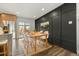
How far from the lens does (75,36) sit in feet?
9.80

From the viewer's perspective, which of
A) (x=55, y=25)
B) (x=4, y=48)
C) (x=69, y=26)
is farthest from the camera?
(x=55, y=25)

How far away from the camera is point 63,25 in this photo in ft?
11.8

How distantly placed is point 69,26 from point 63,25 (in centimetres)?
36

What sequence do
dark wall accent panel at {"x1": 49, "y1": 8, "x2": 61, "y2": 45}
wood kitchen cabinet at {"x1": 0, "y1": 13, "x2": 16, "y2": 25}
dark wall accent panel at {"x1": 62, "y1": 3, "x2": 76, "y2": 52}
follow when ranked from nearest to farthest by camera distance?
dark wall accent panel at {"x1": 62, "y1": 3, "x2": 76, "y2": 52} < dark wall accent panel at {"x1": 49, "y1": 8, "x2": 61, "y2": 45} < wood kitchen cabinet at {"x1": 0, "y1": 13, "x2": 16, "y2": 25}

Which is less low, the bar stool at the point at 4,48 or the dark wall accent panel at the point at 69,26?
the dark wall accent panel at the point at 69,26

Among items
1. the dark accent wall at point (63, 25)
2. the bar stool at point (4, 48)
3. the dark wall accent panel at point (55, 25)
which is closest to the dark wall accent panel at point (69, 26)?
the dark accent wall at point (63, 25)

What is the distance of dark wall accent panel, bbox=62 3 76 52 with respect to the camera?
3.05 meters

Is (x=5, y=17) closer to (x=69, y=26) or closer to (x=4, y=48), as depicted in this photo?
(x=4, y=48)

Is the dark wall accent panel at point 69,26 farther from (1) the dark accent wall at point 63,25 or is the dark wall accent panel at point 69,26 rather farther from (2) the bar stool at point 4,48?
(2) the bar stool at point 4,48

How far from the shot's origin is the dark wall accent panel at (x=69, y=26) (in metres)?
3.05

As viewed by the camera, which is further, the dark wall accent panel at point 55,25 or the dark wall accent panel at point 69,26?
the dark wall accent panel at point 55,25

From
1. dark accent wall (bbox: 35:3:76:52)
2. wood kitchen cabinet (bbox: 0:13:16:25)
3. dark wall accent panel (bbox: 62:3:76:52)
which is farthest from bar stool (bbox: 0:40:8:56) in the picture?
dark wall accent panel (bbox: 62:3:76:52)

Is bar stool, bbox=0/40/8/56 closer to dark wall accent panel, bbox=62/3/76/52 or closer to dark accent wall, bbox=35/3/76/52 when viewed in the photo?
dark accent wall, bbox=35/3/76/52

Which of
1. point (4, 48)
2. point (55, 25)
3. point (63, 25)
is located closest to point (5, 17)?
point (4, 48)
